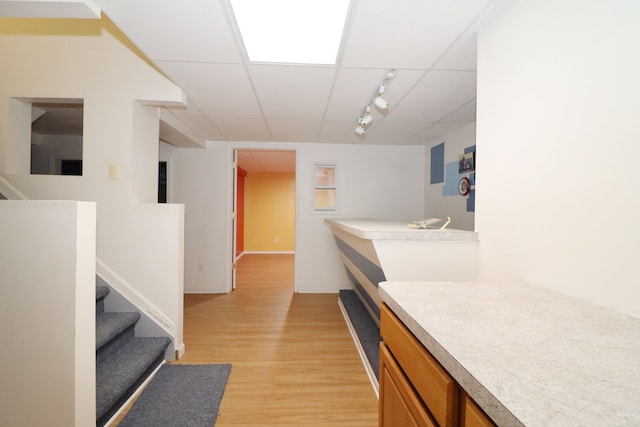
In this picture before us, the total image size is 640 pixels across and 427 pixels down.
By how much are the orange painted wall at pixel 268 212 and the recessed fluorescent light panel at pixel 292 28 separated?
230 inches

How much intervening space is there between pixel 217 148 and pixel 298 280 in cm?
221

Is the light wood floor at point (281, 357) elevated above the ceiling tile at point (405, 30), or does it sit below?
below

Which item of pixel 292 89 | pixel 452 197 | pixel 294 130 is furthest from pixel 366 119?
pixel 452 197

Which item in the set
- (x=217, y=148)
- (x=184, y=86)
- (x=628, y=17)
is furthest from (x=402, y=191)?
(x=628, y=17)

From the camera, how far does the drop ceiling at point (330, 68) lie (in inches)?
52.5

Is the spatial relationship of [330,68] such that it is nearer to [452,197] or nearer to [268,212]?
[452,197]

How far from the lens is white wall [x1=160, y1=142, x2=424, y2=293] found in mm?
3990

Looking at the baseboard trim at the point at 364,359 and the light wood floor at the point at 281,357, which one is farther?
the baseboard trim at the point at 364,359

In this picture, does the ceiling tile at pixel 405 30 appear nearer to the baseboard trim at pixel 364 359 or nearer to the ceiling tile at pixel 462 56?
the ceiling tile at pixel 462 56

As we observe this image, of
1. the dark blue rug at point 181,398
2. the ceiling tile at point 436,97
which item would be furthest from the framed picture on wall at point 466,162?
the dark blue rug at point 181,398

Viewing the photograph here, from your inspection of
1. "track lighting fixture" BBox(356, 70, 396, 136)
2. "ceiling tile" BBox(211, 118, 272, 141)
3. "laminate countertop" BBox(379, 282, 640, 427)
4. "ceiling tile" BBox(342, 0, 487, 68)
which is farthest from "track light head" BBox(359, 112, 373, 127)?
"laminate countertop" BBox(379, 282, 640, 427)

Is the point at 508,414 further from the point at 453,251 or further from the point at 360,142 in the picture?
the point at 360,142

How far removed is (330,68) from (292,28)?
1.39 feet

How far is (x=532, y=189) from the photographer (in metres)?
1.07
